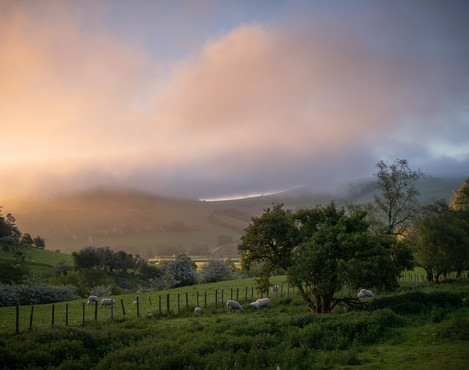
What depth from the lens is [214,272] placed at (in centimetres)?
8338

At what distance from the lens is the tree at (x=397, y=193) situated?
56.4m

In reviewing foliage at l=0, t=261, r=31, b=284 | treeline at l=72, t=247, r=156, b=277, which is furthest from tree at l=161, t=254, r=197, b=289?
treeline at l=72, t=247, r=156, b=277

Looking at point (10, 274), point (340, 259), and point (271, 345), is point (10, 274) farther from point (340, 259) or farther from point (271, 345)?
point (340, 259)

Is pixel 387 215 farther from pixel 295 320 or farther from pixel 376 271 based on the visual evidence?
pixel 295 320

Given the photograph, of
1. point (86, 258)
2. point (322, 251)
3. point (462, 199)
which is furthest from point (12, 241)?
point (462, 199)

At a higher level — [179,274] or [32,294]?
[32,294]

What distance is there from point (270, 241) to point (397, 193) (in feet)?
125

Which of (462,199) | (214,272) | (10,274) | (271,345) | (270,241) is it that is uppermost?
(462,199)

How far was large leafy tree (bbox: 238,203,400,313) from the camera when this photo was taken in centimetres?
2425

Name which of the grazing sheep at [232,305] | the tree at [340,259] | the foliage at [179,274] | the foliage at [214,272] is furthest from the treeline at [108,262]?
the tree at [340,259]

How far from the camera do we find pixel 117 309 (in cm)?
4188

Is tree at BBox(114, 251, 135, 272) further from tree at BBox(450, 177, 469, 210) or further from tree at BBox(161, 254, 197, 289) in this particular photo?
tree at BBox(450, 177, 469, 210)

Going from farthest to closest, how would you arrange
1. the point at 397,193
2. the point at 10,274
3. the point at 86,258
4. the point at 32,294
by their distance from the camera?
the point at 86,258 → the point at 10,274 → the point at 397,193 → the point at 32,294

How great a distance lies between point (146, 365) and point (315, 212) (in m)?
21.1
